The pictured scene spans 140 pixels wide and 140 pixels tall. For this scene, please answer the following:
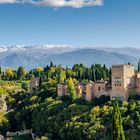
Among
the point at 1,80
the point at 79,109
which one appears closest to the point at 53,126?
the point at 79,109

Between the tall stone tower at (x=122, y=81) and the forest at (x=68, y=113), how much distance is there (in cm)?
81

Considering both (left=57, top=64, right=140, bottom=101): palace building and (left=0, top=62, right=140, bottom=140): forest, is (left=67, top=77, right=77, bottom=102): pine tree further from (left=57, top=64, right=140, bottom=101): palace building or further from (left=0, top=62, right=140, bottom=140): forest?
(left=57, top=64, right=140, bottom=101): palace building

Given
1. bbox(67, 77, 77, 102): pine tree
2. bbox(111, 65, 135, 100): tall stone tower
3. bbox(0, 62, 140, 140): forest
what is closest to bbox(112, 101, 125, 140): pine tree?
bbox(0, 62, 140, 140): forest

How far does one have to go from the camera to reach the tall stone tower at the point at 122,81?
46656mm

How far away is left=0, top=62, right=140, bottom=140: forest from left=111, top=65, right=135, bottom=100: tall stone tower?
81cm

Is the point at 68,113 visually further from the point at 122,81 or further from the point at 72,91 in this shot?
the point at 122,81

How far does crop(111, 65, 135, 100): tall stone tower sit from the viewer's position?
4666 centimetres

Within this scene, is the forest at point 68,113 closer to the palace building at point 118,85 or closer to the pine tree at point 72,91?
the pine tree at point 72,91

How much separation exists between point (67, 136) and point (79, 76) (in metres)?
18.2

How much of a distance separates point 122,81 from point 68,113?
6261 mm

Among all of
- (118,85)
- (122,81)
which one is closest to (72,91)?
(118,85)

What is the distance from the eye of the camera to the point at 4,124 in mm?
54094

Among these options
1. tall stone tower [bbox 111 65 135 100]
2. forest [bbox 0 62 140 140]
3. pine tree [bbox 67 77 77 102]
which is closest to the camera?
forest [bbox 0 62 140 140]

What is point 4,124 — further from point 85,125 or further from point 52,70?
point 52,70
